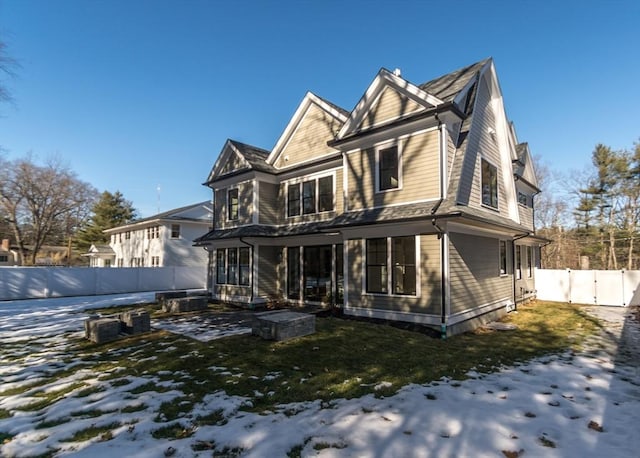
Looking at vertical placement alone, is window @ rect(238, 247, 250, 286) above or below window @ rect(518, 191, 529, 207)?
below

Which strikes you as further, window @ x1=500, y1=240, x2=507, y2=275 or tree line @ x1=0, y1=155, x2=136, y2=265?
tree line @ x1=0, y1=155, x2=136, y2=265

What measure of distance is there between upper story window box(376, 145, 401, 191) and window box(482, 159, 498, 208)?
341 cm

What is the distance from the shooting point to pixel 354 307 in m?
10.5

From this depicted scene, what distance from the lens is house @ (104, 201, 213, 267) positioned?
25875 mm

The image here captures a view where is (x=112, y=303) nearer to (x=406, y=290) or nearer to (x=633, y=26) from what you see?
(x=406, y=290)

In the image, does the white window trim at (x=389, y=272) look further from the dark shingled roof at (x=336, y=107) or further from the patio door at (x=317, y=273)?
the dark shingled roof at (x=336, y=107)

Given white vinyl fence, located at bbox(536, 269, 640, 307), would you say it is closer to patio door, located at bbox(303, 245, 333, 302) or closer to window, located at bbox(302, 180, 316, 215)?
patio door, located at bbox(303, 245, 333, 302)

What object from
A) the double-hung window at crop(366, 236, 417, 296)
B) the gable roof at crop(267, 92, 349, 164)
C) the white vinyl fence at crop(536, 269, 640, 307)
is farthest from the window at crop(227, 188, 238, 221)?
the white vinyl fence at crop(536, 269, 640, 307)

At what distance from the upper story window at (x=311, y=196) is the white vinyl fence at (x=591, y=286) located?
1208 centimetres

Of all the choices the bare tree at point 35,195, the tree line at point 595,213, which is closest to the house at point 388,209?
the tree line at point 595,213

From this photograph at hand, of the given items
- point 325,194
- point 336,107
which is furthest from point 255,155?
point 325,194

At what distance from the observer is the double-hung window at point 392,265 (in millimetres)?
9438

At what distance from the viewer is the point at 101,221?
45.0 m

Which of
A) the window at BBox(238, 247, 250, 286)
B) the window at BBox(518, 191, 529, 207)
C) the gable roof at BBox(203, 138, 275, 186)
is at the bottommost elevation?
the window at BBox(238, 247, 250, 286)
